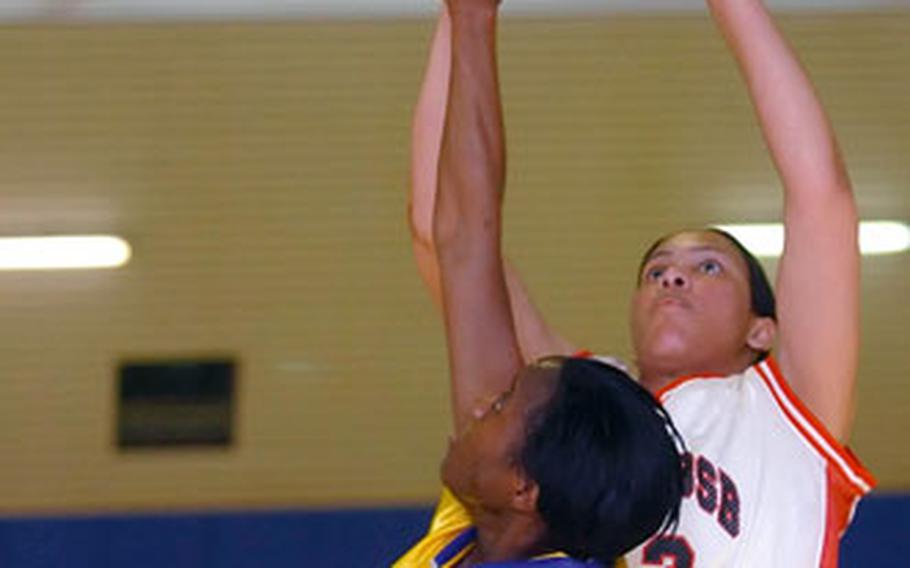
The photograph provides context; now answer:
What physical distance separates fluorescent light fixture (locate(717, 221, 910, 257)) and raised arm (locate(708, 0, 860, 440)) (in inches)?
79.6

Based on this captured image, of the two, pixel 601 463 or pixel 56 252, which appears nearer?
pixel 601 463

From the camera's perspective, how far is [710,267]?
284 cm

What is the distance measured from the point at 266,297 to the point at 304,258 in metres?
0.12

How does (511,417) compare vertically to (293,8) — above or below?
below

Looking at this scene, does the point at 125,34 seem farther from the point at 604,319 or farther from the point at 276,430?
the point at 604,319

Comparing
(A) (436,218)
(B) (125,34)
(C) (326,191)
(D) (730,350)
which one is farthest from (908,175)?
(A) (436,218)

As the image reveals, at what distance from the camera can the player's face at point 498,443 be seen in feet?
7.67

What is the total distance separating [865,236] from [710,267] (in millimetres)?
2104

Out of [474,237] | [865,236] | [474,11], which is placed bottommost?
[474,237]

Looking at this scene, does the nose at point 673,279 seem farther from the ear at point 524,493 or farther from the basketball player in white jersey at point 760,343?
the ear at point 524,493

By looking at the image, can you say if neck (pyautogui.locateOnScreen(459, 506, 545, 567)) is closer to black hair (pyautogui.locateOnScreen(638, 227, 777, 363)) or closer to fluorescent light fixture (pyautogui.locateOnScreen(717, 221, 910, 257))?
black hair (pyautogui.locateOnScreen(638, 227, 777, 363))

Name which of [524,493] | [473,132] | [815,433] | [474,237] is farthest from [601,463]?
[815,433]

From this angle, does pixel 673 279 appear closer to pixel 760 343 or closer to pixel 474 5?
pixel 760 343

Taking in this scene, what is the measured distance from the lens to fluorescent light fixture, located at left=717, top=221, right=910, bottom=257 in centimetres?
480
